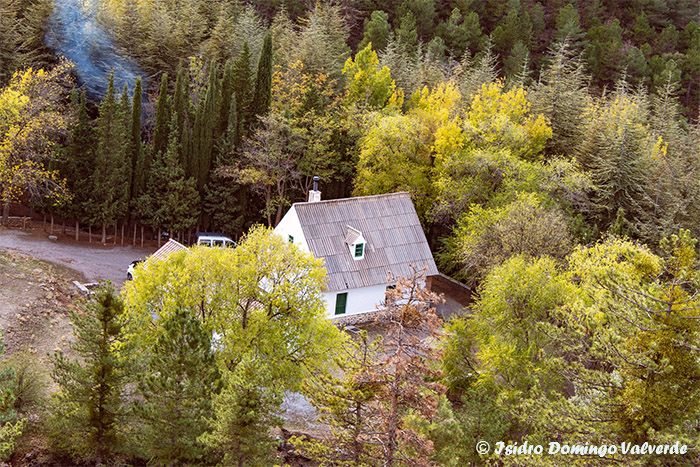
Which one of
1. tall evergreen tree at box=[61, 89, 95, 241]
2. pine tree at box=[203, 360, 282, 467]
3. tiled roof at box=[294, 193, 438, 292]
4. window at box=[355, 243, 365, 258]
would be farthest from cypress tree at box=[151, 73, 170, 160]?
pine tree at box=[203, 360, 282, 467]

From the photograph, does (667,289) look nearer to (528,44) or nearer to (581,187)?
(581,187)

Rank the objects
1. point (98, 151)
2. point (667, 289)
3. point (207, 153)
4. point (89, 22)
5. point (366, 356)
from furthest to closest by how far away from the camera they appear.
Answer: point (89, 22), point (207, 153), point (98, 151), point (366, 356), point (667, 289)

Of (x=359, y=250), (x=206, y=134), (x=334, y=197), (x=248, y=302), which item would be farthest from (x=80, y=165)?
(x=248, y=302)

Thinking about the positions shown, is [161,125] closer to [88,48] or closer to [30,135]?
[30,135]

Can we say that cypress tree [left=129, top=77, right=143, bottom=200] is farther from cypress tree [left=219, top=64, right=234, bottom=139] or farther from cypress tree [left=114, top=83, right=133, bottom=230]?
cypress tree [left=219, top=64, right=234, bottom=139]

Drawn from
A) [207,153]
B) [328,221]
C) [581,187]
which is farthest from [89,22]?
[581,187]
